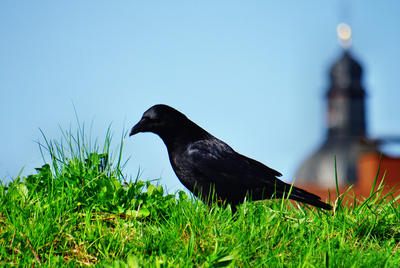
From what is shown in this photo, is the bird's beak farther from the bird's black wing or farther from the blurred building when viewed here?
the blurred building

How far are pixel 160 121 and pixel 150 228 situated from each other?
4.99 feet

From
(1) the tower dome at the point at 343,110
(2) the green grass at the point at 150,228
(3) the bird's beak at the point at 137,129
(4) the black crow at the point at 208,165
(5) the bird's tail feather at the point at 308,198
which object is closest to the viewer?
(2) the green grass at the point at 150,228

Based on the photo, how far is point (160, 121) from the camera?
5.35 meters

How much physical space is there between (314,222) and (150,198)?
1.28m

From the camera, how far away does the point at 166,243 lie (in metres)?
3.79

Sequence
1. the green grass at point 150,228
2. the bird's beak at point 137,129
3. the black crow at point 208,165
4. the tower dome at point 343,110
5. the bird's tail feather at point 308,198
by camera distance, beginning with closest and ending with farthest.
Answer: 1. the green grass at point 150,228
2. the bird's tail feather at point 308,198
3. the black crow at point 208,165
4. the bird's beak at point 137,129
5. the tower dome at point 343,110

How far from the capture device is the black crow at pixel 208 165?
5145 millimetres

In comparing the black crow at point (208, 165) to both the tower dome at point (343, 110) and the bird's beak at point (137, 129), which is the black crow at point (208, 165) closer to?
the bird's beak at point (137, 129)

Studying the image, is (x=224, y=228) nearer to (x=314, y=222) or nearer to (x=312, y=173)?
(x=314, y=222)

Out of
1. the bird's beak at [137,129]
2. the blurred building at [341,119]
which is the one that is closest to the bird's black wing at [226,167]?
the bird's beak at [137,129]

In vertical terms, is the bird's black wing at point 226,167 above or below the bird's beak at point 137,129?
below

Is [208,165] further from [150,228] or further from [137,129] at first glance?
[150,228]

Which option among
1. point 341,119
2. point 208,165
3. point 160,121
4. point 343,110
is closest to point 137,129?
point 160,121

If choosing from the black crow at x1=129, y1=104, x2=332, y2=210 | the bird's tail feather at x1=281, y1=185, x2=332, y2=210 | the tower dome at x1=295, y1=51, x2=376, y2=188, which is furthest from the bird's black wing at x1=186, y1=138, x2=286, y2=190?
the tower dome at x1=295, y1=51, x2=376, y2=188
